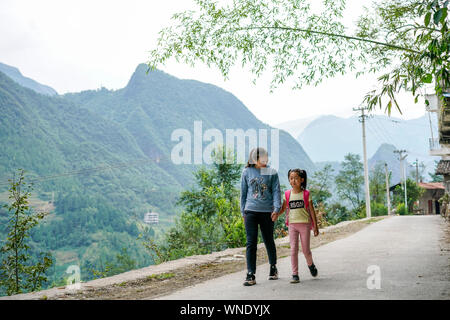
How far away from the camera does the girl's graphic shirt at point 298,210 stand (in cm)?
557

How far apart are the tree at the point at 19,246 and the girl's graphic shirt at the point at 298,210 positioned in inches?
330

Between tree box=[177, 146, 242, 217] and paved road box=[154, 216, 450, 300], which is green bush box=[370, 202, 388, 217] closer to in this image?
tree box=[177, 146, 242, 217]

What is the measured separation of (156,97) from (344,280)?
178m

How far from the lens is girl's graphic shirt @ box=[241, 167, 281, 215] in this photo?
18.2ft

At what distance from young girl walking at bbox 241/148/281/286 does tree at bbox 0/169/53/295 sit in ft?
26.2

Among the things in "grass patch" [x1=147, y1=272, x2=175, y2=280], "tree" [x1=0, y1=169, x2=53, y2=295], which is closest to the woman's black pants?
"grass patch" [x1=147, y1=272, x2=175, y2=280]

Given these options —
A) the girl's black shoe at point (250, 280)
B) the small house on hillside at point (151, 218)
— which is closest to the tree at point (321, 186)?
the small house on hillside at point (151, 218)

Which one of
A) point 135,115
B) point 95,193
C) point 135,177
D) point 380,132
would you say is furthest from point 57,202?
point 135,115

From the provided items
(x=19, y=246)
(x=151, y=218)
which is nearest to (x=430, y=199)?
(x=151, y=218)

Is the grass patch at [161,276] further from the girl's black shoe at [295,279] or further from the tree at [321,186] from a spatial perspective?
the tree at [321,186]

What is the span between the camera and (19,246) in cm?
1180

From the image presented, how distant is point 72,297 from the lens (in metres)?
5.45
